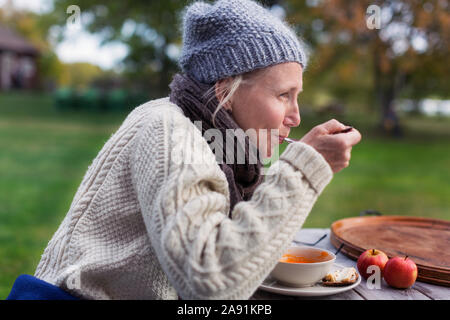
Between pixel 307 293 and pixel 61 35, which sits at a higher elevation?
pixel 61 35

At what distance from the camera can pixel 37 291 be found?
1402 mm

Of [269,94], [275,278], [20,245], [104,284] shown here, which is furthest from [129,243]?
[20,245]

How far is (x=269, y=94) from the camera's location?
1.57 m

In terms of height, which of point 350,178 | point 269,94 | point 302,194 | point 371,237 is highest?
point 269,94

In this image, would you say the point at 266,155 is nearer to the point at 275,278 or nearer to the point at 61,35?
the point at 275,278

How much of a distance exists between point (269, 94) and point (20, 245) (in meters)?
4.28

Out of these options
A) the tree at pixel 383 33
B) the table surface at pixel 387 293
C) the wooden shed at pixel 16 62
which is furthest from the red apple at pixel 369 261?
the wooden shed at pixel 16 62

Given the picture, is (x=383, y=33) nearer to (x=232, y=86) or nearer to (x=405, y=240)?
(x=405, y=240)

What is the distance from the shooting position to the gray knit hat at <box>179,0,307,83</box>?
1.55m

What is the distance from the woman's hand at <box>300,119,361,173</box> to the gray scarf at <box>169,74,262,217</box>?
255 millimetres

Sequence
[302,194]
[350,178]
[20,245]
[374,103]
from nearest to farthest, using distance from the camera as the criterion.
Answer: [302,194] → [20,245] → [350,178] → [374,103]

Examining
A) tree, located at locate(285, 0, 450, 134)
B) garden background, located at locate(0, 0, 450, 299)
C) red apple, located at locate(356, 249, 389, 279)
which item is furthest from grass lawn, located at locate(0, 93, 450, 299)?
red apple, located at locate(356, 249, 389, 279)

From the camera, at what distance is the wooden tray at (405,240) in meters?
1.63

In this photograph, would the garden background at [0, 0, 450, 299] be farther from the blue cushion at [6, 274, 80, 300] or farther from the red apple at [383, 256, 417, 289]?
the blue cushion at [6, 274, 80, 300]
